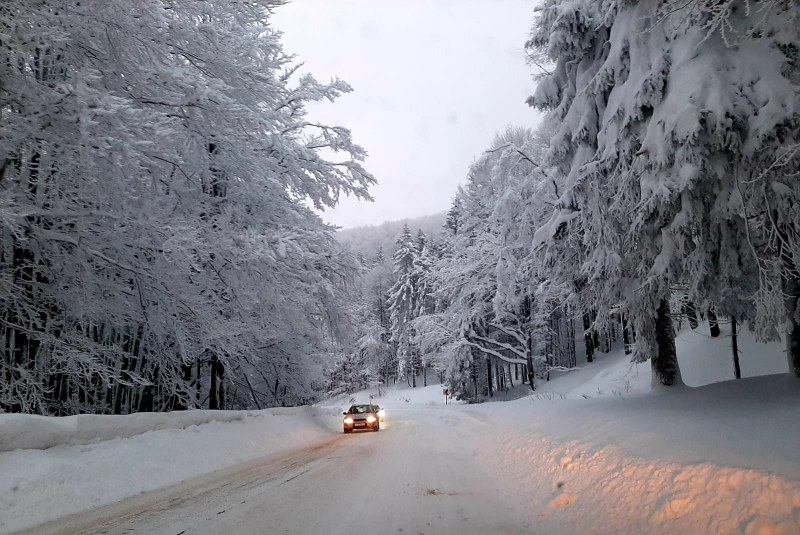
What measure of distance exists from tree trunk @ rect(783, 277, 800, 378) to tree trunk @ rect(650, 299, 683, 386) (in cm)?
244

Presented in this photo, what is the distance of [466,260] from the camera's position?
28.7 metres

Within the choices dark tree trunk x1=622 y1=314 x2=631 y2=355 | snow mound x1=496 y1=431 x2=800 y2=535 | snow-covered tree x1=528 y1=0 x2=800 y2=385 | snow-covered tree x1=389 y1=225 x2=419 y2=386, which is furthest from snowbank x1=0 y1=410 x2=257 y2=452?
snow-covered tree x1=389 y1=225 x2=419 y2=386

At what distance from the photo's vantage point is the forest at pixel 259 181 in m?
6.90

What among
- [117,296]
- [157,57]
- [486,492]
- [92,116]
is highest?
[157,57]

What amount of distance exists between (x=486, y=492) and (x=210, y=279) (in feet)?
26.9

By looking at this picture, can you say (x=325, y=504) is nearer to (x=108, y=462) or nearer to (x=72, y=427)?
(x=108, y=462)

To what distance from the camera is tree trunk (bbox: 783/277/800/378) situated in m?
8.14

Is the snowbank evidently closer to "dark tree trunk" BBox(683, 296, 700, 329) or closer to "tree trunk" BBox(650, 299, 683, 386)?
"tree trunk" BBox(650, 299, 683, 386)

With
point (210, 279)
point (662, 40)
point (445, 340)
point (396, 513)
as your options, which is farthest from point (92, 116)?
point (445, 340)

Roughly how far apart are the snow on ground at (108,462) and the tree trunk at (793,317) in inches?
412

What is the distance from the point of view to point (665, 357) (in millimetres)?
11750

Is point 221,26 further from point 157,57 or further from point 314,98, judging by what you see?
point 314,98

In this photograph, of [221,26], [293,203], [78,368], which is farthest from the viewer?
[293,203]

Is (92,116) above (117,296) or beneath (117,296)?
above
